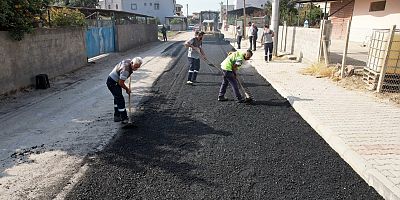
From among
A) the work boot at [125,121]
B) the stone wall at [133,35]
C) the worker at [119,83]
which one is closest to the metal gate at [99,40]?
the stone wall at [133,35]

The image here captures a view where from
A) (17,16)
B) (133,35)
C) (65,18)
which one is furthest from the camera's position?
(133,35)

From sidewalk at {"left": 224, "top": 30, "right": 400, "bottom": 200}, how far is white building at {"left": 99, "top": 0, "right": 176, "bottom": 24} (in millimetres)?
63035

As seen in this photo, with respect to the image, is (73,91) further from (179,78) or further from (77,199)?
(77,199)

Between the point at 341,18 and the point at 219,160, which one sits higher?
the point at 341,18

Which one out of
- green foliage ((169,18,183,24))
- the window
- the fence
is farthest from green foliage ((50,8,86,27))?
green foliage ((169,18,183,24))

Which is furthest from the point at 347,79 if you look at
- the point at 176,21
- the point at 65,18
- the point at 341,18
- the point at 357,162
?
the point at 176,21

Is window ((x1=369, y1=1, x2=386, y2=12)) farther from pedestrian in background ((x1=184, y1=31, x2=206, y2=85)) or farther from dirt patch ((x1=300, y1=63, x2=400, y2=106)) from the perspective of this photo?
pedestrian in background ((x1=184, y1=31, x2=206, y2=85))

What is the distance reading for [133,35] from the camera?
2336 centimetres

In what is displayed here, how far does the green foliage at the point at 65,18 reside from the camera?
11.6m

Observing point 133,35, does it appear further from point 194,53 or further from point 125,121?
point 125,121

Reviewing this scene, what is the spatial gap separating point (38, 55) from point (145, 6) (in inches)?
2445

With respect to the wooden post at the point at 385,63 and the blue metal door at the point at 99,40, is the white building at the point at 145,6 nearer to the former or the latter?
the blue metal door at the point at 99,40

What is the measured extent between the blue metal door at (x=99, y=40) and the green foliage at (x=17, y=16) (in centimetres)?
652

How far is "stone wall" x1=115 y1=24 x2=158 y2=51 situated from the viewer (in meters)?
20.1
